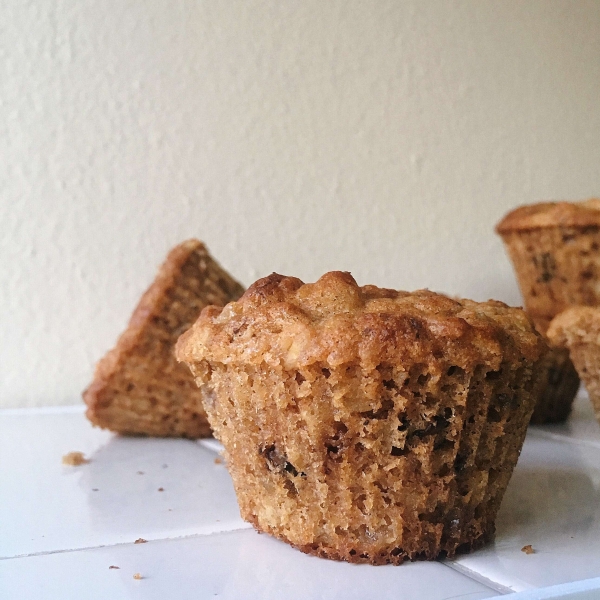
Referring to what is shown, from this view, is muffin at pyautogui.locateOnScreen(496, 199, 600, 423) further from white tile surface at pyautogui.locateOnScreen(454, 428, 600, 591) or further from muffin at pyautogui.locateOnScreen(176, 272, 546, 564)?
muffin at pyautogui.locateOnScreen(176, 272, 546, 564)

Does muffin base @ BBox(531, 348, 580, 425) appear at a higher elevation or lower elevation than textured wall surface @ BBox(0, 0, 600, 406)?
lower

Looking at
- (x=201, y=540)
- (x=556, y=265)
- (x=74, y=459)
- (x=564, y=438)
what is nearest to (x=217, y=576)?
(x=201, y=540)

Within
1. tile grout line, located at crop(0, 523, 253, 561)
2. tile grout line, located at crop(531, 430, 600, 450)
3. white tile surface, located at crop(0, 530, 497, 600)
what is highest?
white tile surface, located at crop(0, 530, 497, 600)

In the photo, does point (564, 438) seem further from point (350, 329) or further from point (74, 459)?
point (74, 459)

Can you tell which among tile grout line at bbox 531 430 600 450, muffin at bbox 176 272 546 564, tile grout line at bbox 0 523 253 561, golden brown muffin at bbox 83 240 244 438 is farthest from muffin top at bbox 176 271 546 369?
tile grout line at bbox 531 430 600 450

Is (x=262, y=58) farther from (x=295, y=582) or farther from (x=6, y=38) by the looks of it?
(x=295, y=582)

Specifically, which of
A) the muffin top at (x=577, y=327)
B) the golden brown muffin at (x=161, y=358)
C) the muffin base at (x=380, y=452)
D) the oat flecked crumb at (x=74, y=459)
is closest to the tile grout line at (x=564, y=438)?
the muffin top at (x=577, y=327)

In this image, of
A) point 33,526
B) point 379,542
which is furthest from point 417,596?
point 33,526
